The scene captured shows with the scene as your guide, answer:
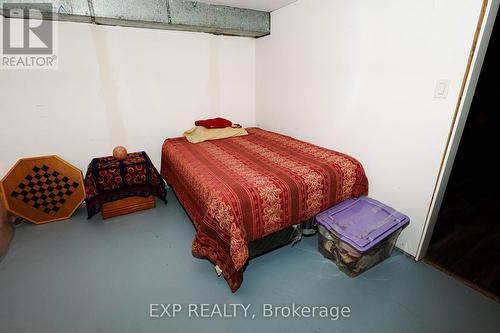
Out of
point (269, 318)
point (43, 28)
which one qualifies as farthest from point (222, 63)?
point (269, 318)

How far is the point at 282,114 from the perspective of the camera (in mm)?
3176

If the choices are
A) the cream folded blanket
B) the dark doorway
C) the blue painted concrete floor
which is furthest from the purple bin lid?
Result: the cream folded blanket

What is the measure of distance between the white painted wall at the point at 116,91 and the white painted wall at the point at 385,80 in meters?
1.03

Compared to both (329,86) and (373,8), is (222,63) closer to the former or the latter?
(329,86)

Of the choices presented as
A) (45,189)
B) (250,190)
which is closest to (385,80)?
(250,190)

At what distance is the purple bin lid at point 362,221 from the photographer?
1.68m

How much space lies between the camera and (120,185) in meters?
2.54

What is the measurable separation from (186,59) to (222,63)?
0.49m

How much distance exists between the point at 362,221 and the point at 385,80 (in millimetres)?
1125

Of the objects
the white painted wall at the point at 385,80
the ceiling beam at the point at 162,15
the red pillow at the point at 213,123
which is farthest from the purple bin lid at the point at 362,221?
the ceiling beam at the point at 162,15

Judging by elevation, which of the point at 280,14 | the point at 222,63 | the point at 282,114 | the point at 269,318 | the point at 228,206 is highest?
the point at 280,14

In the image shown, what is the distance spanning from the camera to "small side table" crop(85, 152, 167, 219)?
2.47 m

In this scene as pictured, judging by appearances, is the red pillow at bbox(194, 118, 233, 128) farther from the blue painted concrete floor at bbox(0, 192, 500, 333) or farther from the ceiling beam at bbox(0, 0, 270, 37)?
the blue painted concrete floor at bbox(0, 192, 500, 333)

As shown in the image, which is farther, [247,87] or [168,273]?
[247,87]
